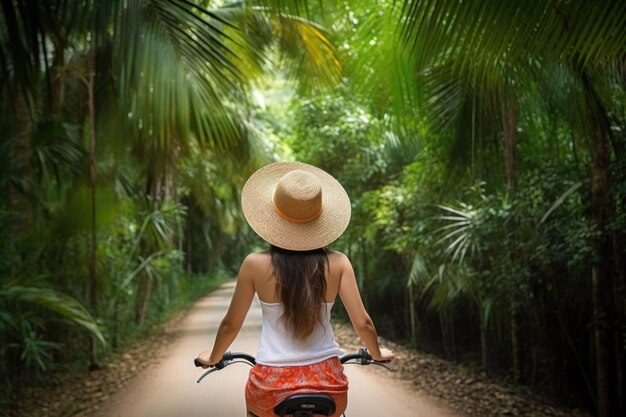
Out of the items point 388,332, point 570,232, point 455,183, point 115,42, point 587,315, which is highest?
point 115,42

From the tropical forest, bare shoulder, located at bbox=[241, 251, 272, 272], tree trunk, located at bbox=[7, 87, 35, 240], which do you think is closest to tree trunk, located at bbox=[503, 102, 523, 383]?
the tropical forest

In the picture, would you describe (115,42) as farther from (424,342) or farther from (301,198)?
(424,342)

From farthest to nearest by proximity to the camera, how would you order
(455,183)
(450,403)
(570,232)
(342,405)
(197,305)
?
(197,305) → (455,183) → (450,403) → (570,232) → (342,405)

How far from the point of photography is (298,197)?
9.51ft

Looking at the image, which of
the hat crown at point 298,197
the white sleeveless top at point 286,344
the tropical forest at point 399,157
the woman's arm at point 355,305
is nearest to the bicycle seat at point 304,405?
the white sleeveless top at point 286,344

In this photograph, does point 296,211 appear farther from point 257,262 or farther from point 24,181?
point 24,181

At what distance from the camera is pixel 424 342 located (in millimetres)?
13711

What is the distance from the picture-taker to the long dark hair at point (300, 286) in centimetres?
283

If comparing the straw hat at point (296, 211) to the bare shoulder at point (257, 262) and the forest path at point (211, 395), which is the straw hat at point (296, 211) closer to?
the bare shoulder at point (257, 262)

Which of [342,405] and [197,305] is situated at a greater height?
[342,405]

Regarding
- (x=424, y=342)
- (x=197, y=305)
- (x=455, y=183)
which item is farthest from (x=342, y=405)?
(x=197, y=305)

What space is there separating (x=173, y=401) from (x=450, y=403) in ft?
9.96

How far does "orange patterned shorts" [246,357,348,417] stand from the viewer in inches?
109

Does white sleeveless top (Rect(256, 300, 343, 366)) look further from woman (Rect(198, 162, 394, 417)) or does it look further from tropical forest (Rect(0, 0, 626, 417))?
tropical forest (Rect(0, 0, 626, 417))
